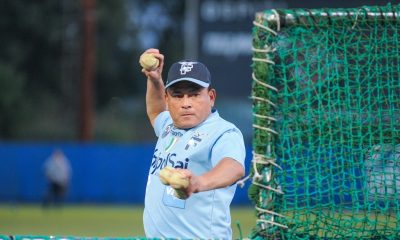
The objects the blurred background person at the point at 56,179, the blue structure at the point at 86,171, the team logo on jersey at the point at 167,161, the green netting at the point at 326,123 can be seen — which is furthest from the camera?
the blue structure at the point at 86,171

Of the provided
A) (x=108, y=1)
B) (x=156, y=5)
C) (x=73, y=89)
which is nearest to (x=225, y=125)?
(x=73, y=89)

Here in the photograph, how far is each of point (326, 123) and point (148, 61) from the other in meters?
1.19

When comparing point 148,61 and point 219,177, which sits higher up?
point 148,61

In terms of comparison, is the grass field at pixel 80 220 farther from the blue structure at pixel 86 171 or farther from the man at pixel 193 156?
the man at pixel 193 156

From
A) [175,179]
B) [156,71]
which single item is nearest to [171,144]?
[156,71]

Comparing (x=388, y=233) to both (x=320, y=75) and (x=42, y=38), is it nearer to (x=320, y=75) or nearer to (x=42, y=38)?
(x=320, y=75)

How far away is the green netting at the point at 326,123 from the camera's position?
20.2ft

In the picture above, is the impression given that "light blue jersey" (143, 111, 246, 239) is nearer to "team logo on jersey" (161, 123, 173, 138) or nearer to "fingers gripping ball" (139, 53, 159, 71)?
"team logo on jersey" (161, 123, 173, 138)

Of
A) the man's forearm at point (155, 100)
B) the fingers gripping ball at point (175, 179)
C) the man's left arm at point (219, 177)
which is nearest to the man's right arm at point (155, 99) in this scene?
the man's forearm at point (155, 100)

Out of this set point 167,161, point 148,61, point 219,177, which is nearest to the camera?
point 219,177

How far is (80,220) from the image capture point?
23797 millimetres

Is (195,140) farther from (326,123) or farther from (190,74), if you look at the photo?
(326,123)

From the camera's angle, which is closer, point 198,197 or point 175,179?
point 175,179

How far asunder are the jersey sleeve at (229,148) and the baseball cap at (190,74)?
1.15 ft
